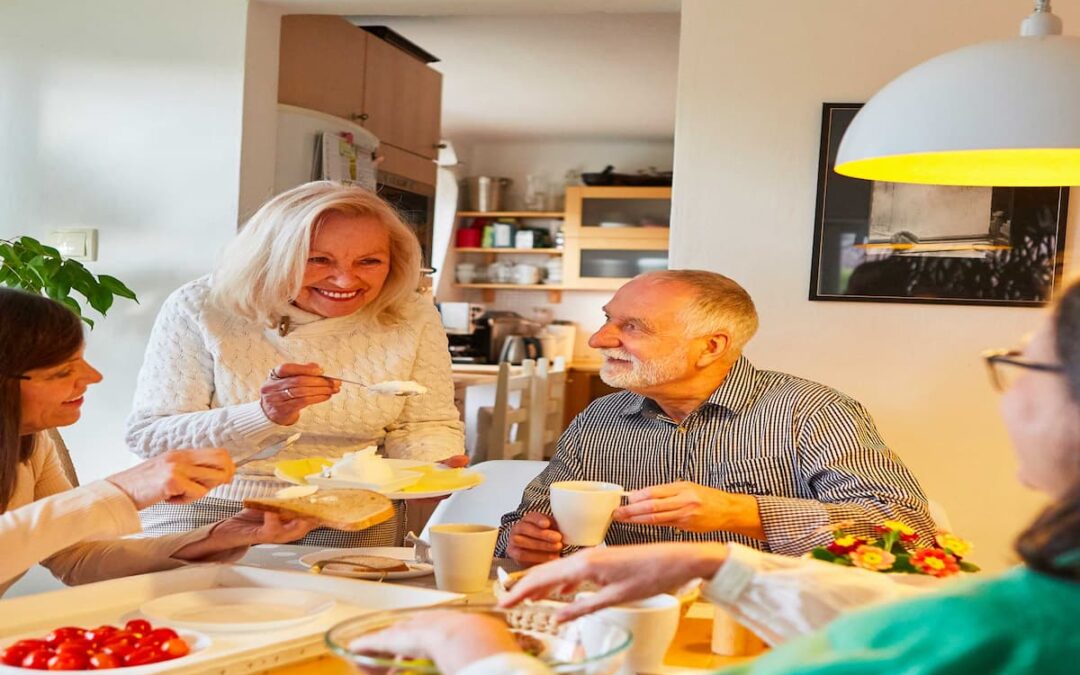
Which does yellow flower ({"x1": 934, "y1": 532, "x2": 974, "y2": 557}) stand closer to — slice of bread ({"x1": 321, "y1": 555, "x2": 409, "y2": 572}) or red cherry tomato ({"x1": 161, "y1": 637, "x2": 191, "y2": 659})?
slice of bread ({"x1": 321, "y1": 555, "x2": 409, "y2": 572})

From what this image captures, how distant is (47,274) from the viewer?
3.23 metres

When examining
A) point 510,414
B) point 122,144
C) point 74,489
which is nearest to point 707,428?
point 74,489

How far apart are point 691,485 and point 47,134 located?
9.15 ft

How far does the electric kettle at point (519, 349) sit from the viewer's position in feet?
23.1

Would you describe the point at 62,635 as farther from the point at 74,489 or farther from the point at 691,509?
the point at 691,509

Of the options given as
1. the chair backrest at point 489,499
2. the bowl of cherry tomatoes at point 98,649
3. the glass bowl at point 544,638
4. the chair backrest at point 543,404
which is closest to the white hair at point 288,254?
the chair backrest at point 489,499

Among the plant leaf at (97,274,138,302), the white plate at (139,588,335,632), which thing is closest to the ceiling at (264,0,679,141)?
the plant leaf at (97,274,138,302)

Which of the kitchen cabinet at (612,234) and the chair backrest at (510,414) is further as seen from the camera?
the kitchen cabinet at (612,234)

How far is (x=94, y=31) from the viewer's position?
12.0 ft

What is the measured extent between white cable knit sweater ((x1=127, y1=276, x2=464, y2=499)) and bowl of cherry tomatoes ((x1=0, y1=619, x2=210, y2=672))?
788 mm

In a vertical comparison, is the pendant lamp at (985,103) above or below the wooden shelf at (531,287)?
above

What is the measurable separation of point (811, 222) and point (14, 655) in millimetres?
2271

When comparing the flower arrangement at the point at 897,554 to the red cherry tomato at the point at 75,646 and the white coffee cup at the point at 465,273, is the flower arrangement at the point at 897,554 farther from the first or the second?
the white coffee cup at the point at 465,273

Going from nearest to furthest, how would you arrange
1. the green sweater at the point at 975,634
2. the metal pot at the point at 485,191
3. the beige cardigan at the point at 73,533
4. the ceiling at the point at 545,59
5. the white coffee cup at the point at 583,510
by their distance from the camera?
the green sweater at the point at 975,634 → the beige cardigan at the point at 73,533 → the white coffee cup at the point at 583,510 → the ceiling at the point at 545,59 → the metal pot at the point at 485,191
